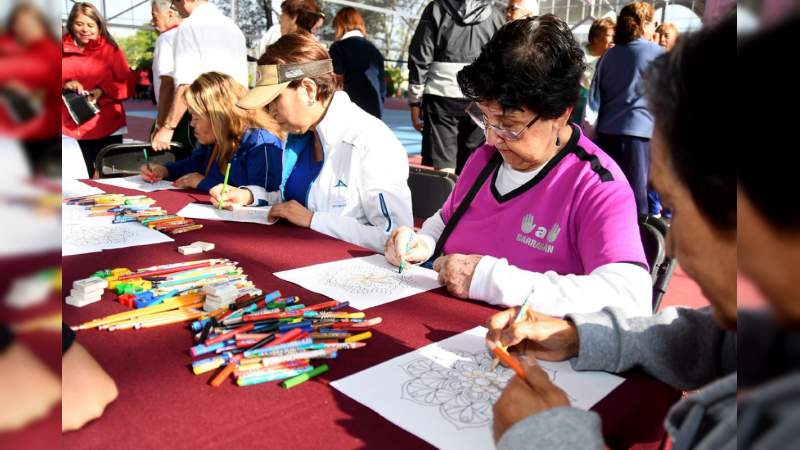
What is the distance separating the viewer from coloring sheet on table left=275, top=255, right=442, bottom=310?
1237 millimetres

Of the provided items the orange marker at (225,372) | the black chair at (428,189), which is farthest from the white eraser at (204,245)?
the black chair at (428,189)

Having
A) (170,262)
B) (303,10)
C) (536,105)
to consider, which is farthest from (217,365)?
(303,10)

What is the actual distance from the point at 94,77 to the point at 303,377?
3664 mm

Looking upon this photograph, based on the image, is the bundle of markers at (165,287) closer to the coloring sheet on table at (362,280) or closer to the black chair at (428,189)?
the coloring sheet on table at (362,280)

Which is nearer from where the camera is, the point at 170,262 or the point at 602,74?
the point at 170,262

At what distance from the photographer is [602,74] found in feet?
12.9

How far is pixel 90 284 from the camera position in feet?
3.79

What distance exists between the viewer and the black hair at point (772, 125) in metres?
0.26

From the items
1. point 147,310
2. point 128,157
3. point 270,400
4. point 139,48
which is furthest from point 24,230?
point 139,48

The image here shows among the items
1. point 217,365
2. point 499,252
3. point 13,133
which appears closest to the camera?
point 13,133

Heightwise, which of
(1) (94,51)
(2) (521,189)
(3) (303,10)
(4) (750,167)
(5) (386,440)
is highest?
(3) (303,10)

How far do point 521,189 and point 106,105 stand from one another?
3333 millimetres

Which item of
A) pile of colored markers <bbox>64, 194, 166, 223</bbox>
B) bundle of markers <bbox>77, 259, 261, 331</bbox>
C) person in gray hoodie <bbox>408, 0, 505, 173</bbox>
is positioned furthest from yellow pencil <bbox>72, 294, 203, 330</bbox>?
person in gray hoodie <bbox>408, 0, 505, 173</bbox>

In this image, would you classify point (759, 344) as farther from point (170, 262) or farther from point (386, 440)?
point (170, 262)
